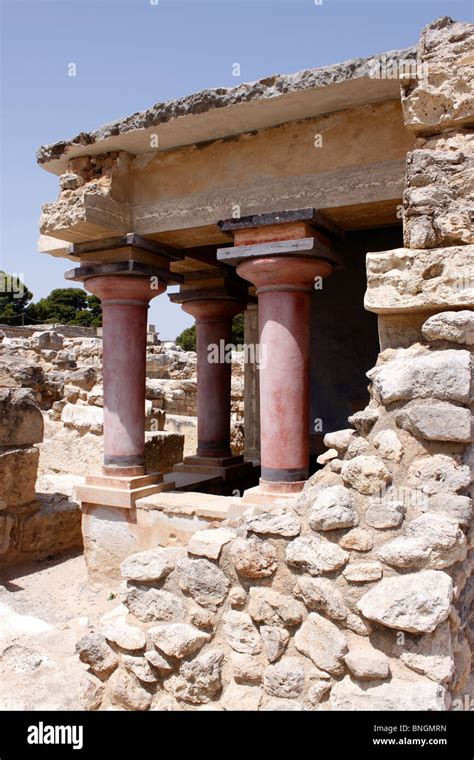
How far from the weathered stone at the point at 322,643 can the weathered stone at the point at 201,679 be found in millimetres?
383

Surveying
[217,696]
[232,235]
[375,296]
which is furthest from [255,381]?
[217,696]

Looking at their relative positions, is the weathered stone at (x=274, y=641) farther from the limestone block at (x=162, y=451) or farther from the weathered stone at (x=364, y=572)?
the limestone block at (x=162, y=451)

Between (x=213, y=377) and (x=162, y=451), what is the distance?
1306mm

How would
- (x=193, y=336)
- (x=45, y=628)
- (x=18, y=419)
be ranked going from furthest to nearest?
1. (x=193, y=336)
2. (x=18, y=419)
3. (x=45, y=628)

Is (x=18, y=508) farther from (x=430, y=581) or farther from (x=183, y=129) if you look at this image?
(x=430, y=581)

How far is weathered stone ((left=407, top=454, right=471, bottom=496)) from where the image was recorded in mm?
2549

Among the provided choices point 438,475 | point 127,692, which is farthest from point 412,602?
point 127,692

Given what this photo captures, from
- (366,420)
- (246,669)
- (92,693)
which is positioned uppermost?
(366,420)

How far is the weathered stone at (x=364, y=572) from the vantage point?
2.36 meters

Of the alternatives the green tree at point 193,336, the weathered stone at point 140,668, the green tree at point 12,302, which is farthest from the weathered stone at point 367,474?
the green tree at point 12,302

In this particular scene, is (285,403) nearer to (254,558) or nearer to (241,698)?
(254,558)

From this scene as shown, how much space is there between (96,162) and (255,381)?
4007 millimetres

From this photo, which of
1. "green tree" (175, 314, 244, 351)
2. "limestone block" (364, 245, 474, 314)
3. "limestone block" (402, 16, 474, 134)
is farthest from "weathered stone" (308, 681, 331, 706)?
"green tree" (175, 314, 244, 351)

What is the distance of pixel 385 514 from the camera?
249 centimetres
